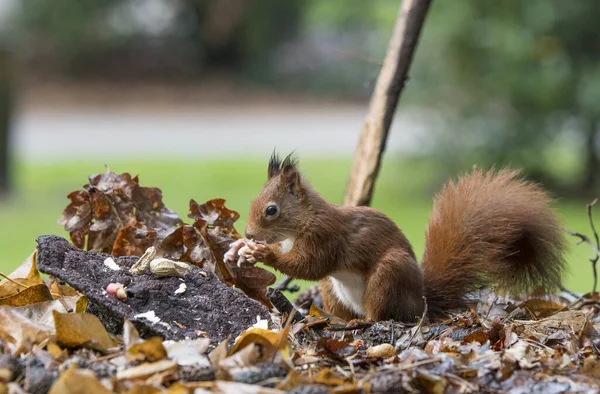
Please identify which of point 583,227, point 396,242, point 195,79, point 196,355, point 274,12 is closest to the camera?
point 196,355

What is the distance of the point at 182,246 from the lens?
2410mm

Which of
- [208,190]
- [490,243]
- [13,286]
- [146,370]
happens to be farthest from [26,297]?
[208,190]

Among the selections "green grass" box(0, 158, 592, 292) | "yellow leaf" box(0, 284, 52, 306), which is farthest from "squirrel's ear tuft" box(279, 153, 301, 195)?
"green grass" box(0, 158, 592, 292)

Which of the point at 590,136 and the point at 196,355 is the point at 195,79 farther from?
the point at 196,355

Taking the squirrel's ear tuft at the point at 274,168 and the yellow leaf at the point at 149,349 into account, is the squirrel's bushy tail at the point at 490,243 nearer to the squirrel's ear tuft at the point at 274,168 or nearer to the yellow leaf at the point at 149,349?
the squirrel's ear tuft at the point at 274,168

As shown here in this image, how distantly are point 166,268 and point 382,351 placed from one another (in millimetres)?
538

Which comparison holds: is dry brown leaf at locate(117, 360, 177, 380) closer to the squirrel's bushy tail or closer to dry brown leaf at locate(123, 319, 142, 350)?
dry brown leaf at locate(123, 319, 142, 350)

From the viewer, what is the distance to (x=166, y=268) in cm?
212

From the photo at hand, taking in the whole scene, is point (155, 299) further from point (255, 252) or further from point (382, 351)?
point (382, 351)

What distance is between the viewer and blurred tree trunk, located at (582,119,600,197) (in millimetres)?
7656

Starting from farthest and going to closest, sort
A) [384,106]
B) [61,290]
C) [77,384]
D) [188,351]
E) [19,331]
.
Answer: [384,106] → [61,290] → [19,331] → [188,351] → [77,384]

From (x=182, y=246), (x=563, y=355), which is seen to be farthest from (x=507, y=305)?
(x=182, y=246)

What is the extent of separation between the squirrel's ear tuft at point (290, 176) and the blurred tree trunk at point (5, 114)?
569 cm

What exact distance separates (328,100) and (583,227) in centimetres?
881
